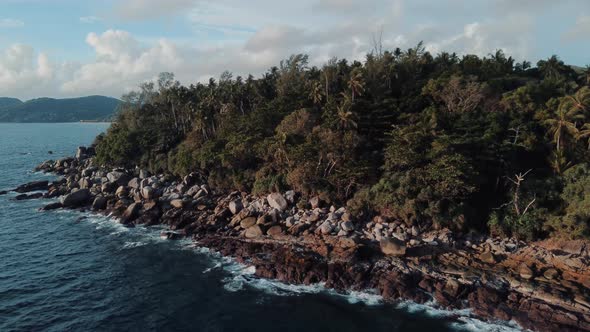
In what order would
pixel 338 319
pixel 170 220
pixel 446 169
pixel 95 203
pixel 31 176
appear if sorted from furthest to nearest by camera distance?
pixel 31 176 < pixel 95 203 < pixel 170 220 < pixel 446 169 < pixel 338 319

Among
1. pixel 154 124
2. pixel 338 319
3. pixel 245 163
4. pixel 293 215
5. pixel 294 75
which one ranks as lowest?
pixel 338 319

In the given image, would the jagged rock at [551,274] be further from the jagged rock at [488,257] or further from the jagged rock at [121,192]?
the jagged rock at [121,192]

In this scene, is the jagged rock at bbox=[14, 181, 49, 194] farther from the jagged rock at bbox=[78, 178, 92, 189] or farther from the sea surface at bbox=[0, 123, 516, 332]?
the sea surface at bbox=[0, 123, 516, 332]

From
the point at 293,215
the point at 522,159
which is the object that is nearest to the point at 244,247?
the point at 293,215

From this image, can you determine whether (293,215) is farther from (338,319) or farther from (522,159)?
(522,159)

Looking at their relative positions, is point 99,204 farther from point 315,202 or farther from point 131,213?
point 315,202

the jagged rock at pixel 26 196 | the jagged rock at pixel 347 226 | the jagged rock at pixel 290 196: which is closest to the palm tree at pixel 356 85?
the jagged rock at pixel 290 196

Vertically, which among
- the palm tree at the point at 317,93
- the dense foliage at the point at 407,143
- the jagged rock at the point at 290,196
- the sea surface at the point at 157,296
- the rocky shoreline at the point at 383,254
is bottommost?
the sea surface at the point at 157,296
